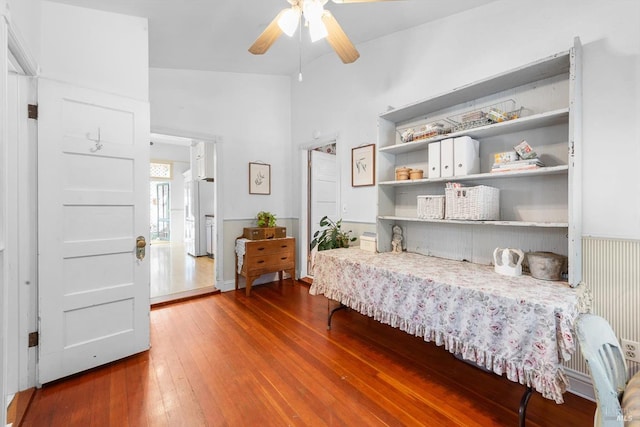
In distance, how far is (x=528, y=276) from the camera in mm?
1821

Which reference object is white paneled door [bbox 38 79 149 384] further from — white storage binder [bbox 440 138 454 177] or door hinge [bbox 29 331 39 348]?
white storage binder [bbox 440 138 454 177]

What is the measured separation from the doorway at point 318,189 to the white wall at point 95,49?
2.34 metres

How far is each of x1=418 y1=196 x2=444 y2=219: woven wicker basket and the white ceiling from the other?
157 centimetres

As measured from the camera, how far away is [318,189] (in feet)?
14.4

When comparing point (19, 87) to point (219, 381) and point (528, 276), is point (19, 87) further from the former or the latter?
point (528, 276)

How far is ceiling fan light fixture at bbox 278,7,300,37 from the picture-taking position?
5.55ft

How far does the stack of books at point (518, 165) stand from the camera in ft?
5.82

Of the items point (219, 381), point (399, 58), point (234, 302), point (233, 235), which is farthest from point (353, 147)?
point (219, 381)

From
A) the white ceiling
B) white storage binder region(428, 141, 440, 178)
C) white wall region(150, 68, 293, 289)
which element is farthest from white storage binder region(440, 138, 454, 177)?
white wall region(150, 68, 293, 289)

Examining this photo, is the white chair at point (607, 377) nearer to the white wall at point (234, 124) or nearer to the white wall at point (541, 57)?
the white wall at point (541, 57)

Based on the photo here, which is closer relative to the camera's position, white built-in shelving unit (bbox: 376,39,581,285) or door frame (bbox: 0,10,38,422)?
door frame (bbox: 0,10,38,422)

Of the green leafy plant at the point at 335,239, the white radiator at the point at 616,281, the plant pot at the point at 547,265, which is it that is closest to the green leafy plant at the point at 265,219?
the green leafy plant at the point at 335,239

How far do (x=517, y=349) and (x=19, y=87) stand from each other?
329cm

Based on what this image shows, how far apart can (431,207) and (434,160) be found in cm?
38
